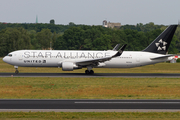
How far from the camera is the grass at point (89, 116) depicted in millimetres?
15281

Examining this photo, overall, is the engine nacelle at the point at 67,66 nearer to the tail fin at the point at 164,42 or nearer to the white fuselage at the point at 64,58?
the white fuselage at the point at 64,58

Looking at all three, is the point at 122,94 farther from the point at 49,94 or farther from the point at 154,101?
the point at 49,94

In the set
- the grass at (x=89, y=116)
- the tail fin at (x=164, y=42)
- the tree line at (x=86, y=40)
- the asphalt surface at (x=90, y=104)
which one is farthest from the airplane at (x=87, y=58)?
the tree line at (x=86, y=40)

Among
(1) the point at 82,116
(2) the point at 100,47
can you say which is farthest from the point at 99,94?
(2) the point at 100,47

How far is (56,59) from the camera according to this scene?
1699 inches

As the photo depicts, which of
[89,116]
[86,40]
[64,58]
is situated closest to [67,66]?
[64,58]

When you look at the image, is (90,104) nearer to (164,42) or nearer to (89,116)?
(89,116)

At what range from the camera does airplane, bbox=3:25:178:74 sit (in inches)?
1684

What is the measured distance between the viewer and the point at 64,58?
1706 inches

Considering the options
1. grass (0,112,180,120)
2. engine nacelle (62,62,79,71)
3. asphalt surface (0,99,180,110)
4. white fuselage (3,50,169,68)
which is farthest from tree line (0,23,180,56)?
grass (0,112,180,120)

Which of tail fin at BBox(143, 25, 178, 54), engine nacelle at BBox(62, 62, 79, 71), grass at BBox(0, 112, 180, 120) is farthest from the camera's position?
tail fin at BBox(143, 25, 178, 54)

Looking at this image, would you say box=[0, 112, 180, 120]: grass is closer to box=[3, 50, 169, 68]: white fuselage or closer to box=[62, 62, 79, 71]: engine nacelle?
box=[62, 62, 79, 71]: engine nacelle

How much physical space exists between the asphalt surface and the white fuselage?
23.1 m

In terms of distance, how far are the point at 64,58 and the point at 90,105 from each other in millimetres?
25184
